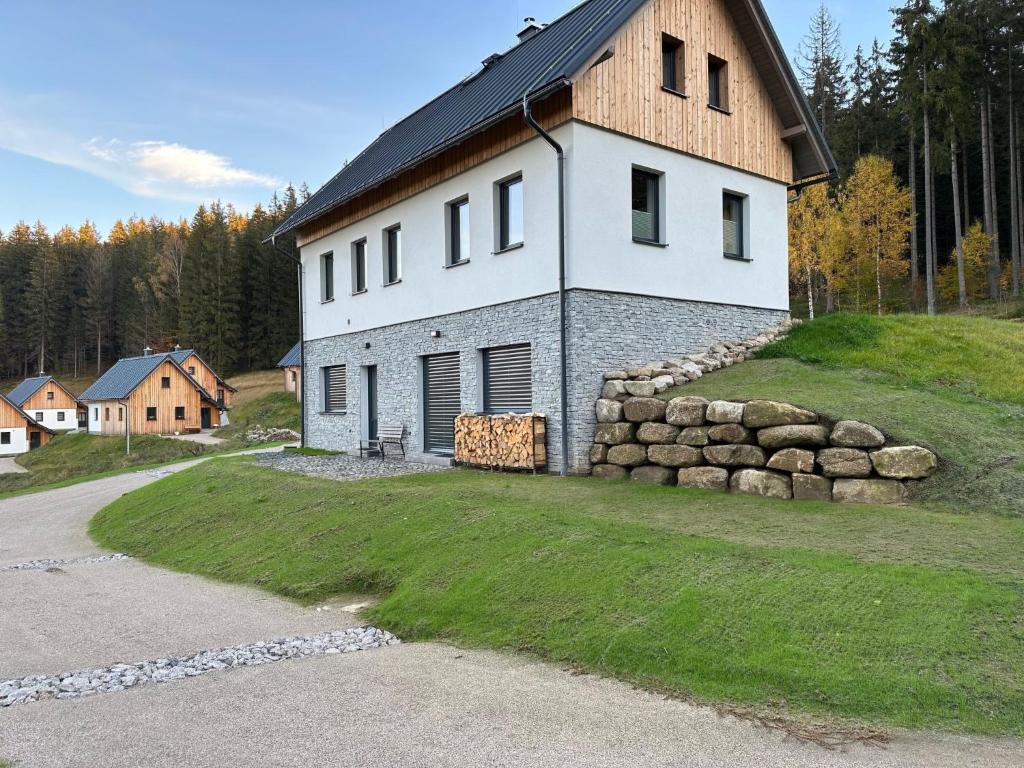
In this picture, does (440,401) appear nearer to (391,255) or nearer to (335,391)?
(391,255)

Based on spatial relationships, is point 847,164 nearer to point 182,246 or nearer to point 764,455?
point 764,455

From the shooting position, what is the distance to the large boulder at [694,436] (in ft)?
32.8

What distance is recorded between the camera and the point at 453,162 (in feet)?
49.7

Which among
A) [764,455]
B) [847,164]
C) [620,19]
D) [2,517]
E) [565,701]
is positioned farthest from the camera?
[847,164]

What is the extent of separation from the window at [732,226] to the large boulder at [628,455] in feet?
19.2

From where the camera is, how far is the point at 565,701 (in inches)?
182

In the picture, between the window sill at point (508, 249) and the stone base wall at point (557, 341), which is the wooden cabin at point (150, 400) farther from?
the window sill at point (508, 249)

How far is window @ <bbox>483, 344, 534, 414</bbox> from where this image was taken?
1352 centimetres

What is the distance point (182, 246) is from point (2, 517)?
65.6 m

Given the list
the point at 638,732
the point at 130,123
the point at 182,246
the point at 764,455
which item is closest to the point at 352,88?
the point at 130,123

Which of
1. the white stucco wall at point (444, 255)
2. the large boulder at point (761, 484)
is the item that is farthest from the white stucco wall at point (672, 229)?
the large boulder at point (761, 484)

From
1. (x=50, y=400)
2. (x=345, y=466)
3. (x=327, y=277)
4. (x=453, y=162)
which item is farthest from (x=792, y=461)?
(x=50, y=400)

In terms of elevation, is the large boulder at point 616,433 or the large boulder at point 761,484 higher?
the large boulder at point 616,433

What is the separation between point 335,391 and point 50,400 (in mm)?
54200
